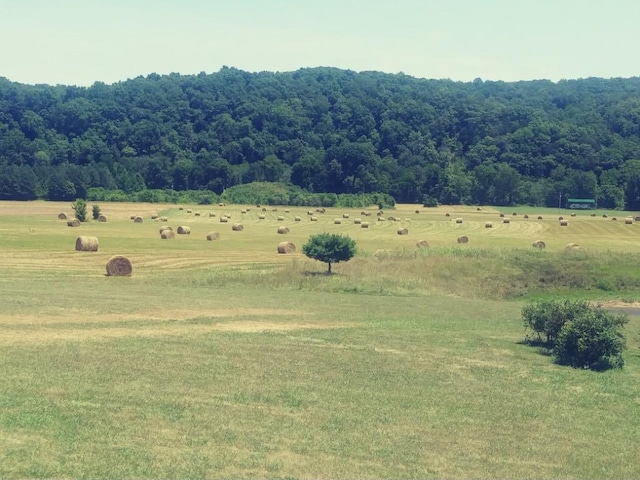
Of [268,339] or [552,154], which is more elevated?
[552,154]

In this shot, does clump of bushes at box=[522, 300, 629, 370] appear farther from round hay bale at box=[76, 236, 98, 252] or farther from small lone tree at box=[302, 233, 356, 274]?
round hay bale at box=[76, 236, 98, 252]

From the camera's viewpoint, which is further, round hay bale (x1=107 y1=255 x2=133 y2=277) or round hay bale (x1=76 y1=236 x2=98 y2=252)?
round hay bale (x1=76 y1=236 x2=98 y2=252)

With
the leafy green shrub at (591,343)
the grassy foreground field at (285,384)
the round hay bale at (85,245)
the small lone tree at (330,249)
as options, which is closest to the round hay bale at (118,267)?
the grassy foreground field at (285,384)

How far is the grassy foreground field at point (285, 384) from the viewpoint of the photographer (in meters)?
13.5

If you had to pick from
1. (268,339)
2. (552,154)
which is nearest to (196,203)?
(552,154)

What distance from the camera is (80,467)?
40.5 feet

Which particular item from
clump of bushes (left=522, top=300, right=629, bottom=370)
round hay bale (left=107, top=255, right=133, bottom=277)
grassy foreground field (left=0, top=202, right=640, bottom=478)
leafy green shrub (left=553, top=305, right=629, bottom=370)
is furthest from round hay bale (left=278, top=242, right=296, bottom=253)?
leafy green shrub (left=553, top=305, right=629, bottom=370)

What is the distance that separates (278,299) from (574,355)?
1578cm

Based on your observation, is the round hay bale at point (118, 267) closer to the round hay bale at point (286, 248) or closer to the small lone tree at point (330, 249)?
the small lone tree at point (330, 249)

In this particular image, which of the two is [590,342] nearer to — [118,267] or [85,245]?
[118,267]

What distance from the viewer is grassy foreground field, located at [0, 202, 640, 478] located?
13.5 metres

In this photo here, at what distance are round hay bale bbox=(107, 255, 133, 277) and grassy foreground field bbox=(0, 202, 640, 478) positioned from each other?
78 cm

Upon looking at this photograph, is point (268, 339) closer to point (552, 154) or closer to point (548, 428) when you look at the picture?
point (548, 428)

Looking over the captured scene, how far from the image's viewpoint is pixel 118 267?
4509cm
